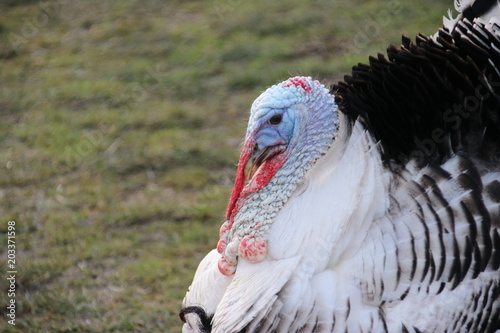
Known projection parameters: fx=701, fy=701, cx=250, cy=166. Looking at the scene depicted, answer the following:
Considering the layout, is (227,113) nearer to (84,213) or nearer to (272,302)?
(84,213)

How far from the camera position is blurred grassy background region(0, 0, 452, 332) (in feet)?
13.5

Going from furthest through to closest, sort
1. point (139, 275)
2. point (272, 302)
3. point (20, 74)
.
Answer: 1. point (20, 74)
2. point (139, 275)
3. point (272, 302)

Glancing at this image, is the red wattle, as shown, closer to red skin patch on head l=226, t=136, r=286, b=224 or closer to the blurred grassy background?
red skin patch on head l=226, t=136, r=286, b=224

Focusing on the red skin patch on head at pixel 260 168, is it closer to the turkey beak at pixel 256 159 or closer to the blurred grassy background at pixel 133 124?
the turkey beak at pixel 256 159

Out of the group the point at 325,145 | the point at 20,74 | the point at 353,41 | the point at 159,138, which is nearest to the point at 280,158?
the point at 325,145

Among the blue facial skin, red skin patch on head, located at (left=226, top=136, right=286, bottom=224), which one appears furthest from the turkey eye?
red skin patch on head, located at (left=226, top=136, right=286, bottom=224)

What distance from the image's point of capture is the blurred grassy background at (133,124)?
13.5 feet

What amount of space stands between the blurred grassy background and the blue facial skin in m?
1.47

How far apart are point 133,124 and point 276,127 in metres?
3.29

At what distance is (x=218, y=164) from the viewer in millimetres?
5246

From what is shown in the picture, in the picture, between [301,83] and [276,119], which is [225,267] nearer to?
[276,119]

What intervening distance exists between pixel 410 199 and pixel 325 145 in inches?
15.7

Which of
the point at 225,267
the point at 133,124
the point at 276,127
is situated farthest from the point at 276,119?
the point at 133,124

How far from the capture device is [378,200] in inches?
101
